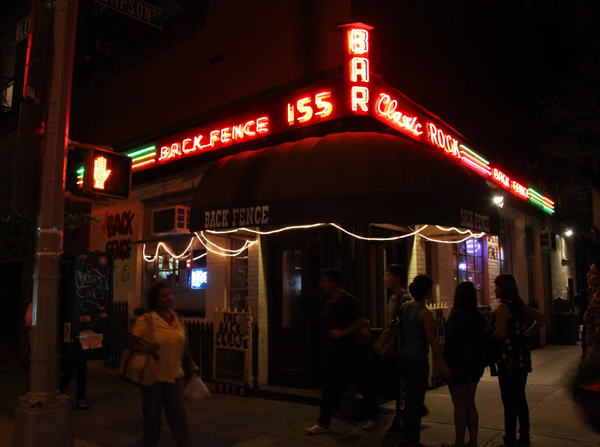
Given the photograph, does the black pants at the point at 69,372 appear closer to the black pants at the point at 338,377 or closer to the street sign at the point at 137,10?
the black pants at the point at 338,377

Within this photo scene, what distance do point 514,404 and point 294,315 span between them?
403 centimetres

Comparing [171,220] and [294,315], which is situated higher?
[171,220]

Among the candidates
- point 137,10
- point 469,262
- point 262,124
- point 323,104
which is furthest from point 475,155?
point 137,10

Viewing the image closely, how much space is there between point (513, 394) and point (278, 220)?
3.44 m

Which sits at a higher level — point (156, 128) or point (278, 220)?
point (156, 128)

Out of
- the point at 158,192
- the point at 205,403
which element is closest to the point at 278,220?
the point at 205,403

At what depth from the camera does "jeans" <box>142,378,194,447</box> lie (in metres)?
4.74

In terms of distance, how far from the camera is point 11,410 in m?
7.45

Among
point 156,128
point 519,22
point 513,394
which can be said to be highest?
point 519,22

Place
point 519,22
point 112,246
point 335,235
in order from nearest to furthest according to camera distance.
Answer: point 335,235
point 112,246
point 519,22

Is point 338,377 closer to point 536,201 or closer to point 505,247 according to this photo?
point 505,247

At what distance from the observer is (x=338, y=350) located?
588 cm

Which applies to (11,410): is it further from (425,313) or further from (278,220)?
(425,313)

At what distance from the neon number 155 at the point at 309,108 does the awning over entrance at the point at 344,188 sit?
1.51ft
